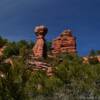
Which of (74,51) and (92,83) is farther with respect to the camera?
(74,51)

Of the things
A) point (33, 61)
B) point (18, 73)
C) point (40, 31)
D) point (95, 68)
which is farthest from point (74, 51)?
point (18, 73)

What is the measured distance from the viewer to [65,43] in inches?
3241

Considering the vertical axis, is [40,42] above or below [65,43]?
below

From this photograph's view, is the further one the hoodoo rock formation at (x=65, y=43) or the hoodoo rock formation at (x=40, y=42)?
the hoodoo rock formation at (x=65, y=43)

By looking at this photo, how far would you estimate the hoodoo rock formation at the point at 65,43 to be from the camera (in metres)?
81.2

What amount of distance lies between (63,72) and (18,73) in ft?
51.1

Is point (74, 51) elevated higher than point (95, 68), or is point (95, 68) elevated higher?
point (74, 51)

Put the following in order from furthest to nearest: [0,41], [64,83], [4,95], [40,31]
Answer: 1. [0,41]
2. [40,31]
3. [64,83]
4. [4,95]

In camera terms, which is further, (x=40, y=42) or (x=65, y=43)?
(x=65, y=43)

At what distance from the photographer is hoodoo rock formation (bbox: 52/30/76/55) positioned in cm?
8125

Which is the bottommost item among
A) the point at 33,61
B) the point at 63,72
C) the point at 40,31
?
the point at 63,72

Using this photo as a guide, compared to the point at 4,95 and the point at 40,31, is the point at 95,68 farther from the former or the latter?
the point at 40,31

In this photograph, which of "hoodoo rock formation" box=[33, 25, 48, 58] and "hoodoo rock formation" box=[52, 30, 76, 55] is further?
"hoodoo rock formation" box=[52, 30, 76, 55]

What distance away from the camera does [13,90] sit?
3142 cm
